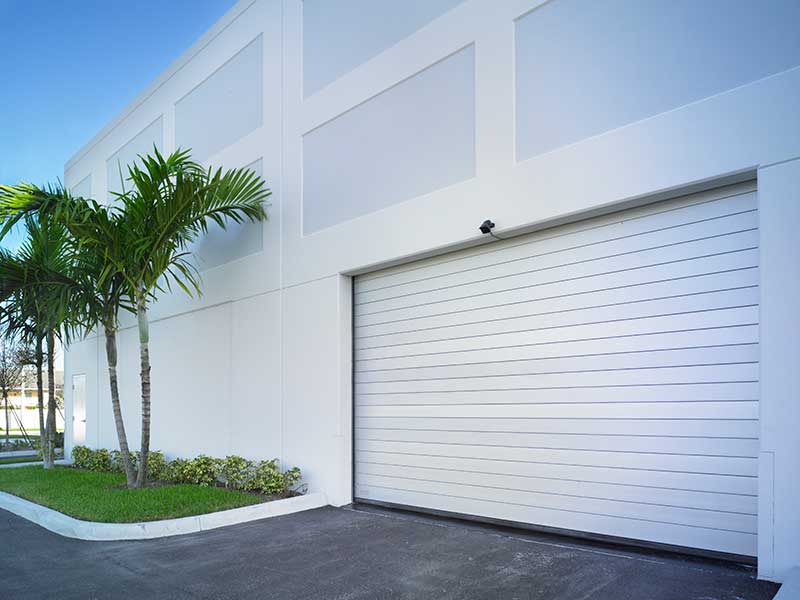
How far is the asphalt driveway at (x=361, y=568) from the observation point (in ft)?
16.0

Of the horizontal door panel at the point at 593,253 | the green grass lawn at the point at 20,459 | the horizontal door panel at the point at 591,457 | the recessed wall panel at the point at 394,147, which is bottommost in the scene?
the green grass lawn at the point at 20,459

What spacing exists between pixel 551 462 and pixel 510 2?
5.01m

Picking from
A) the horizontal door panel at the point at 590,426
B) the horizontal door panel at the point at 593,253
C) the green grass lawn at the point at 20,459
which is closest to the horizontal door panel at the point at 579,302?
the horizontal door panel at the point at 593,253

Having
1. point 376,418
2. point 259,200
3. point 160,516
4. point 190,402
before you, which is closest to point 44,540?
point 160,516

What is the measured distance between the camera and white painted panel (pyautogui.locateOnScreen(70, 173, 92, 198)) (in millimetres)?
17984

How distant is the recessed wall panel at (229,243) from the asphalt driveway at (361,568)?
5.13 metres

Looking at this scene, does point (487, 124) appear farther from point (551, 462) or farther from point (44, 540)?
point (44, 540)

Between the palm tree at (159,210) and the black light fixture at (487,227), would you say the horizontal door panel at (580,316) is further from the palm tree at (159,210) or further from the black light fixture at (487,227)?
the palm tree at (159,210)

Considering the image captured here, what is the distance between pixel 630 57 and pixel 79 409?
17122 mm

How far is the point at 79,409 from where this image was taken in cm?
1766

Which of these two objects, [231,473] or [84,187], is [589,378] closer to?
[231,473]

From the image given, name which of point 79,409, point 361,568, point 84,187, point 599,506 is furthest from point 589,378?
point 84,187

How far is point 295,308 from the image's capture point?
9695 millimetres

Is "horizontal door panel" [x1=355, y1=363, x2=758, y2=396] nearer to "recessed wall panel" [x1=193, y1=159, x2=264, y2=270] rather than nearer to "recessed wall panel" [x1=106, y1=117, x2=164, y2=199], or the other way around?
"recessed wall panel" [x1=193, y1=159, x2=264, y2=270]
